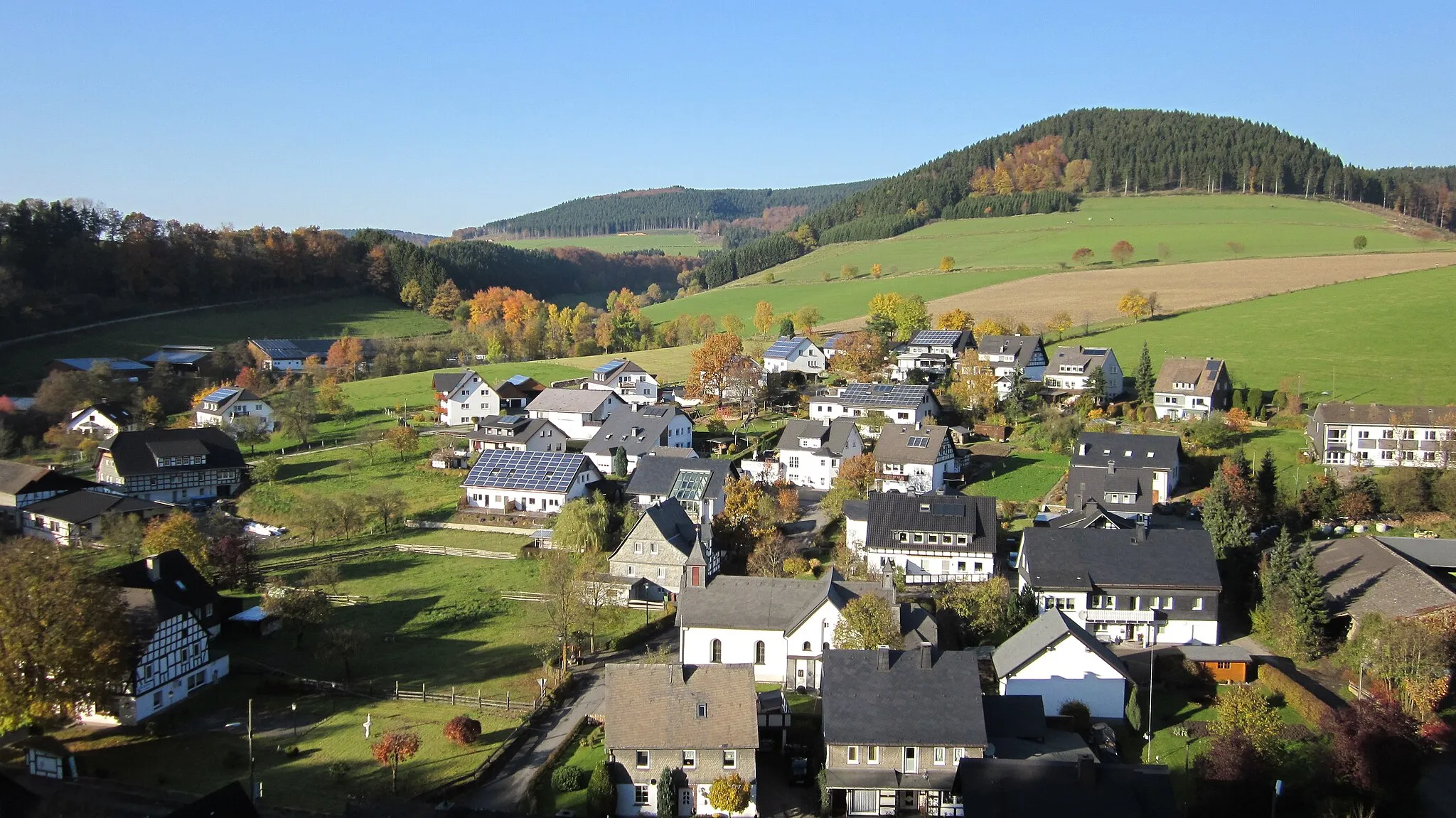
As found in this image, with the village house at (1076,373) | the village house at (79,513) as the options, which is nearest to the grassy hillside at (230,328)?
the village house at (79,513)

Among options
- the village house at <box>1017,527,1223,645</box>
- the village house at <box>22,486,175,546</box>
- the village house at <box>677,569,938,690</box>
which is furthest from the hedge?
the village house at <box>22,486,175,546</box>

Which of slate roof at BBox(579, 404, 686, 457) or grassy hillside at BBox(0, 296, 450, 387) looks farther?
grassy hillside at BBox(0, 296, 450, 387)

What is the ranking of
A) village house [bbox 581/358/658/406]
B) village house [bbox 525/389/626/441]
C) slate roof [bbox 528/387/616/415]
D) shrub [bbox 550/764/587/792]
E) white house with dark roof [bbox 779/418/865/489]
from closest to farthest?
shrub [bbox 550/764/587/792]
white house with dark roof [bbox 779/418/865/489]
village house [bbox 525/389/626/441]
slate roof [bbox 528/387/616/415]
village house [bbox 581/358/658/406]

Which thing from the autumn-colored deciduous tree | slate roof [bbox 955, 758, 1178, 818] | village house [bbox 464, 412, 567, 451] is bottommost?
slate roof [bbox 955, 758, 1178, 818]

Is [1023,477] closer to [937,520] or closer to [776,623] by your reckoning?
[937,520]

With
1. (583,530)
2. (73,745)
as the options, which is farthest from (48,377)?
(73,745)

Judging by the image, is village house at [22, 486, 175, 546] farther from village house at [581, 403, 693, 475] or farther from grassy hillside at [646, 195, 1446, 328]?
grassy hillside at [646, 195, 1446, 328]

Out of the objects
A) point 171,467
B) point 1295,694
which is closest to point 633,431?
point 171,467
